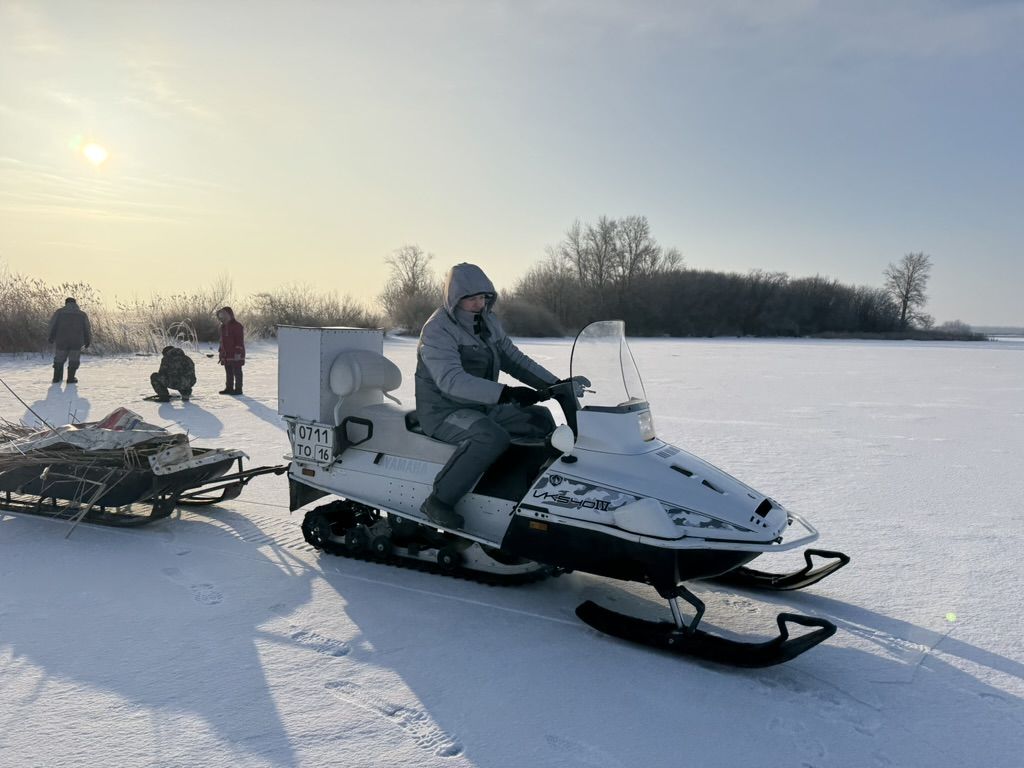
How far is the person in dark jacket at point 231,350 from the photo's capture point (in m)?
10.8

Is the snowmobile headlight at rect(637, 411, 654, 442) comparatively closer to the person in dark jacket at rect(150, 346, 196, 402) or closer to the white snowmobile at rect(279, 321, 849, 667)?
the white snowmobile at rect(279, 321, 849, 667)

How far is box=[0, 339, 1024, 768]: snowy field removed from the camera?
94.3 inches

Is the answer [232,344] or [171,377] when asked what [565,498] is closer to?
[171,377]

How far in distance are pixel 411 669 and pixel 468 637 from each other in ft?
1.20

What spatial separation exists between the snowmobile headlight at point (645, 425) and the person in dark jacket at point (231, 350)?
341 inches

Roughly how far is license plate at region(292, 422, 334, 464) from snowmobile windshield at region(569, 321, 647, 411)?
1553 mm

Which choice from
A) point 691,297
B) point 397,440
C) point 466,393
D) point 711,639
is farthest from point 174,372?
point 691,297

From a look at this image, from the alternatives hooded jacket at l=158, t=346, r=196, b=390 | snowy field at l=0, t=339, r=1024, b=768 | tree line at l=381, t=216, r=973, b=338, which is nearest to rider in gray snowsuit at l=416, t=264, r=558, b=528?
snowy field at l=0, t=339, r=1024, b=768

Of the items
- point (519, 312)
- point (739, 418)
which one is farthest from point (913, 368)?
point (519, 312)

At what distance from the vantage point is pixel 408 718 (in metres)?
2.53

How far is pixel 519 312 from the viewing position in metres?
39.8

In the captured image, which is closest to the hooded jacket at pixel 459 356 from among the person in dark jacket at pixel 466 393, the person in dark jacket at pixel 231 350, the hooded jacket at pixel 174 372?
the person in dark jacket at pixel 466 393

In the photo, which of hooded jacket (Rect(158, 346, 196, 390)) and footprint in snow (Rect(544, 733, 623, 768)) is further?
hooded jacket (Rect(158, 346, 196, 390))

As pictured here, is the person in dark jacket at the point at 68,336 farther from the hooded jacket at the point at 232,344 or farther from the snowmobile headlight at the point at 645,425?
the snowmobile headlight at the point at 645,425
